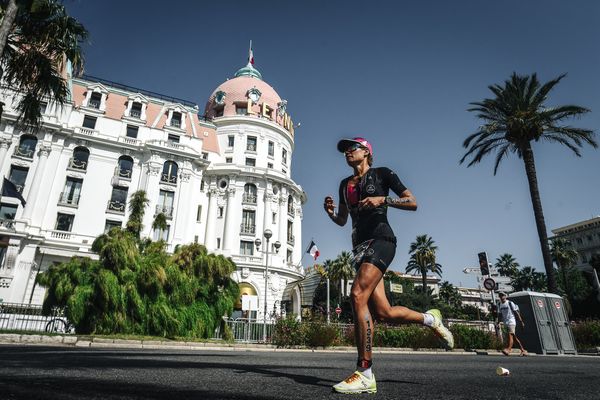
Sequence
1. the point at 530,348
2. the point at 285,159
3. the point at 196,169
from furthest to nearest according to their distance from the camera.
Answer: the point at 285,159 → the point at 196,169 → the point at 530,348

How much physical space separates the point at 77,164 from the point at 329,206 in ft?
110

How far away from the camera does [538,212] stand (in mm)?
18547

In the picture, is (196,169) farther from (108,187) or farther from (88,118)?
(88,118)

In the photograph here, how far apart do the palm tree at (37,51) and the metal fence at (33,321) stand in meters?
6.61

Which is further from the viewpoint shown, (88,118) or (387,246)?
(88,118)

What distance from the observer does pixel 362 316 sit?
9.18ft

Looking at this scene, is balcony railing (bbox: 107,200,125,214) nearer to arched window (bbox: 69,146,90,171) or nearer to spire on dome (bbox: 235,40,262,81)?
arched window (bbox: 69,146,90,171)

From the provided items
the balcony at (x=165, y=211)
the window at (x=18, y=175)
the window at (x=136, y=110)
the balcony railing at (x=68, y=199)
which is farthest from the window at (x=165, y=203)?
the window at (x=18, y=175)

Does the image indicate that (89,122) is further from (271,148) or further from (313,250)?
(313,250)

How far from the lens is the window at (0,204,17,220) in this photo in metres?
26.8

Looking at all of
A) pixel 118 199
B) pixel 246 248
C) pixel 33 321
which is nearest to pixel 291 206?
pixel 246 248

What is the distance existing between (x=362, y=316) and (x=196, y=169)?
114 ft

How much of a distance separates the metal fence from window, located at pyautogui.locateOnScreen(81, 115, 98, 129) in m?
22.5

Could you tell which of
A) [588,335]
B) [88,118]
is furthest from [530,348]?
[88,118]
